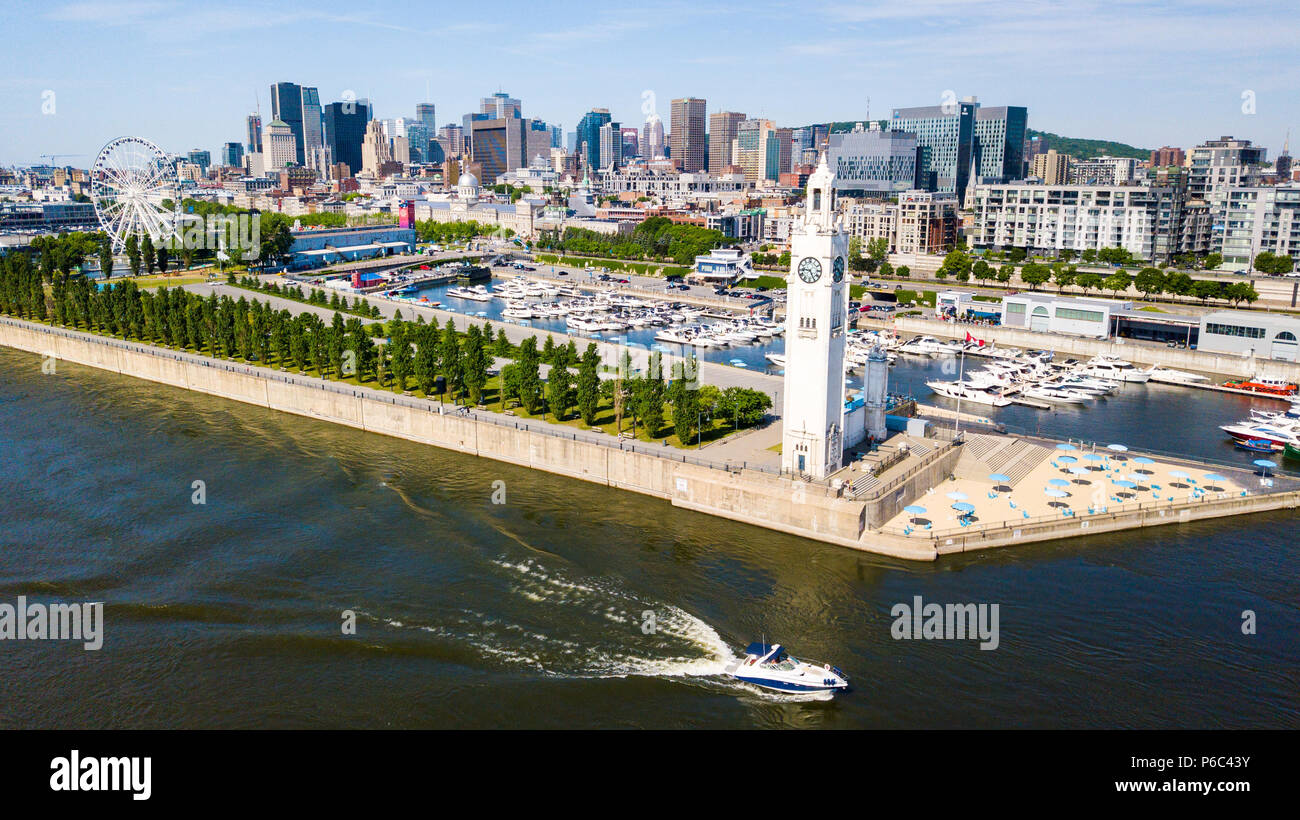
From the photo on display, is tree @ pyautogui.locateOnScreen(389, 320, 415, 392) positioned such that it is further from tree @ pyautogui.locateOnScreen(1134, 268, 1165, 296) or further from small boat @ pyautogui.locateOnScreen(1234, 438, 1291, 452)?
tree @ pyautogui.locateOnScreen(1134, 268, 1165, 296)

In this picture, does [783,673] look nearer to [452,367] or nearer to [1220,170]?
[452,367]

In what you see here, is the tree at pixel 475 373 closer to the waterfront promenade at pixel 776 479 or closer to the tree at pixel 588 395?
the waterfront promenade at pixel 776 479

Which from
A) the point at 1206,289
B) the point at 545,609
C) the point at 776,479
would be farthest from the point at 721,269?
the point at 545,609

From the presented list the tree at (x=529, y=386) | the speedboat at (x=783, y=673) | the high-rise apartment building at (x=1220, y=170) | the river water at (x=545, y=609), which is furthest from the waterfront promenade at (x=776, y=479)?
the high-rise apartment building at (x=1220, y=170)

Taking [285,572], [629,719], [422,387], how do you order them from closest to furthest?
[629,719] < [285,572] < [422,387]

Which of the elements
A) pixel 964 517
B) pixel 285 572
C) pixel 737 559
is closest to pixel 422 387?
pixel 285 572

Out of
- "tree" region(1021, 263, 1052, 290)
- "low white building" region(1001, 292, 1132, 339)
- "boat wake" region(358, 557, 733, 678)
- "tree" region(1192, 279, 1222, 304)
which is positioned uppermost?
"tree" region(1021, 263, 1052, 290)

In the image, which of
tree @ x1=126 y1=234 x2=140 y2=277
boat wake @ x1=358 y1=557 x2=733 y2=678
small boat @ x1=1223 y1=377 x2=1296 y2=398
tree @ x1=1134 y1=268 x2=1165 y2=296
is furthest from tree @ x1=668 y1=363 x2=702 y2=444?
tree @ x1=126 y1=234 x2=140 y2=277

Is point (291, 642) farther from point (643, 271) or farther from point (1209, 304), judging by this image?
point (643, 271)

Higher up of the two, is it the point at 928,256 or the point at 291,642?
the point at 928,256
